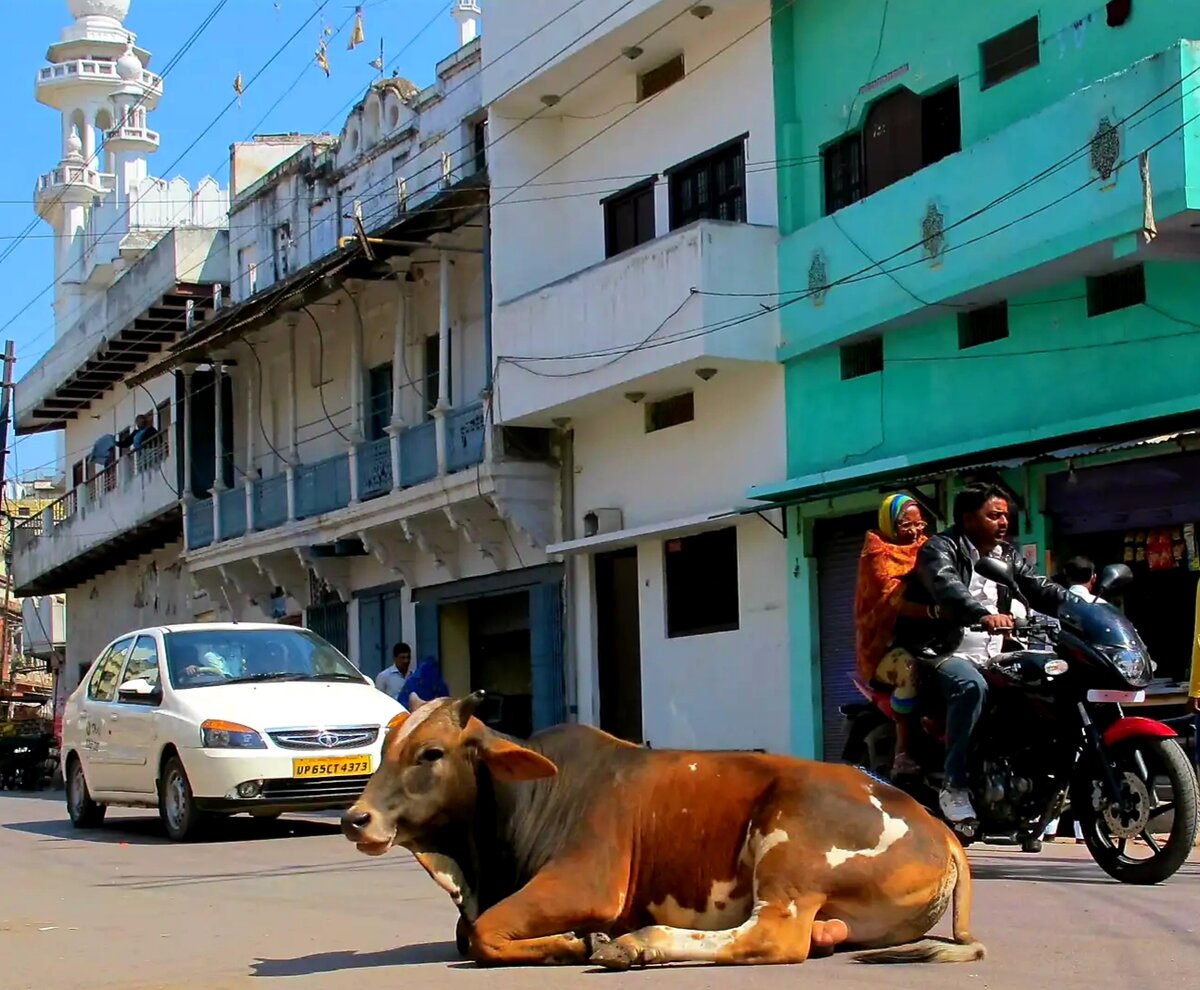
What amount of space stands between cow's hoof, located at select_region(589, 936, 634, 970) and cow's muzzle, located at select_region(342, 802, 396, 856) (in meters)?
0.76

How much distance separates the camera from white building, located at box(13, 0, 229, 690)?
35.9m

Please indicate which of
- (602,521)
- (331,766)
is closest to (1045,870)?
(331,766)

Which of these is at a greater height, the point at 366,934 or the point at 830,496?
the point at 830,496

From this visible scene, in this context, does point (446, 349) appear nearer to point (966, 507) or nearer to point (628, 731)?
point (628, 731)

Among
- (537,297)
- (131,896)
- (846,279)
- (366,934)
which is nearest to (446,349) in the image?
(537,297)

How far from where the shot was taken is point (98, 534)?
40031 millimetres

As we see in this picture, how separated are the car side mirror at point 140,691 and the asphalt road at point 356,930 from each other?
1994 mm

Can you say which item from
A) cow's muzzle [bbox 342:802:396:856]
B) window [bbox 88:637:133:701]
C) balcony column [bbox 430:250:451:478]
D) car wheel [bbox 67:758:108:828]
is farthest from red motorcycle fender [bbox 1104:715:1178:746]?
balcony column [bbox 430:250:451:478]

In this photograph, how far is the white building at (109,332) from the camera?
35.9 m

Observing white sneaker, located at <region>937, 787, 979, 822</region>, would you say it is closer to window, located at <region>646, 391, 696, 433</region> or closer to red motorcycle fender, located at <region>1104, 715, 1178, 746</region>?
red motorcycle fender, located at <region>1104, 715, 1178, 746</region>

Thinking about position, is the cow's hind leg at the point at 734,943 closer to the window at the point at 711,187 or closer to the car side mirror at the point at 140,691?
the car side mirror at the point at 140,691

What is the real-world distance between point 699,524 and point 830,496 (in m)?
2.49

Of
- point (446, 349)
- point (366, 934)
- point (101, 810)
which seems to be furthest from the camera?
point (446, 349)

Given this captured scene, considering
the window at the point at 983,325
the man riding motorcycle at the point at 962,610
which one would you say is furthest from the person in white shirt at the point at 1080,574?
the window at the point at 983,325
